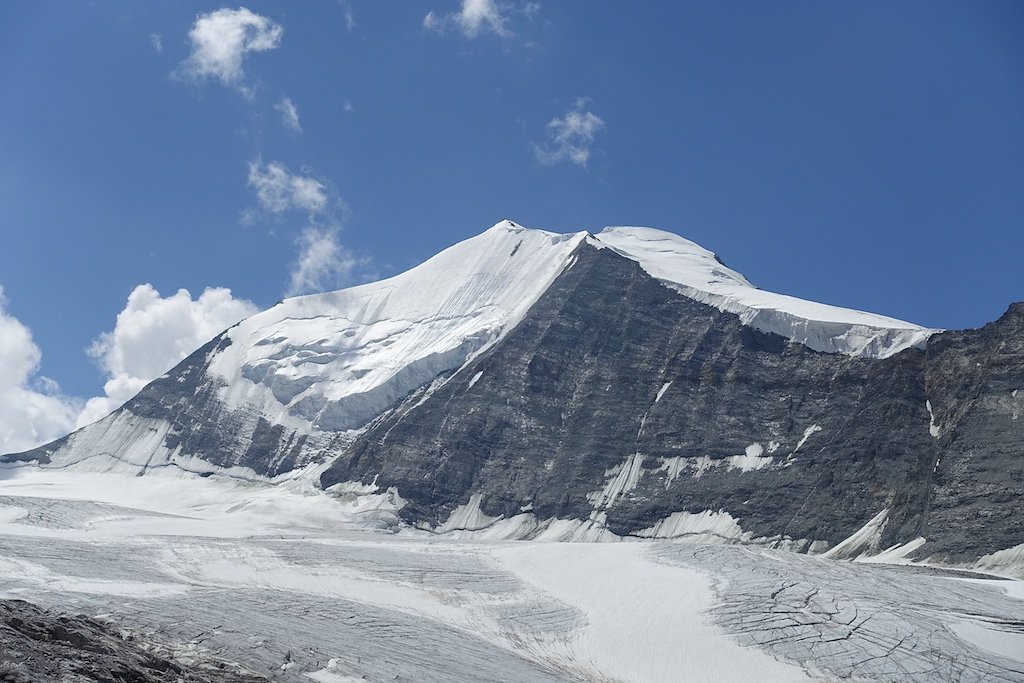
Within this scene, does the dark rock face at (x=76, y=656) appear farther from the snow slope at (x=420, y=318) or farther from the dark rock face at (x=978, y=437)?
the snow slope at (x=420, y=318)

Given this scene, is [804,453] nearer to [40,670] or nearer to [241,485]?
[241,485]

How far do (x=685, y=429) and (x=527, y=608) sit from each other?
60653 mm

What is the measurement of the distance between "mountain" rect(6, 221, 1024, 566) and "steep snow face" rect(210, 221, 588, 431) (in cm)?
46

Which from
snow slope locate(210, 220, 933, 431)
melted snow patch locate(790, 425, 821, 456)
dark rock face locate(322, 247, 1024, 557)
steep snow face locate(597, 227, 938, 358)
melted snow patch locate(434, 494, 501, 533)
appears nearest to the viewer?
dark rock face locate(322, 247, 1024, 557)

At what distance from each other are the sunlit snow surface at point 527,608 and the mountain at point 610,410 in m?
22.2

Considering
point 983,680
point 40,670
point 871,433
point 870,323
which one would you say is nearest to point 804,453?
point 871,433

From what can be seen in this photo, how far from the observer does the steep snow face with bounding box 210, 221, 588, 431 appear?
486 feet

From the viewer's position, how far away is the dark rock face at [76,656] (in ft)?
86.9

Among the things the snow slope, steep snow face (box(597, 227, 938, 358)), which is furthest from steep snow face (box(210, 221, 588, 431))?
steep snow face (box(597, 227, 938, 358))

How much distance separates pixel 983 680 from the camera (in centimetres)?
4575

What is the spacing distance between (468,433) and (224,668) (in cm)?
8783

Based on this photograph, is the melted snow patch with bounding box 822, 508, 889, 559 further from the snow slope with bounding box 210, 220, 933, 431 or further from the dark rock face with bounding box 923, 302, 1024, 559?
the snow slope with bounding box 210, 220, 933, 431

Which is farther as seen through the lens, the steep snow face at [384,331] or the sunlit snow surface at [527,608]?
the steep snow face at [384,331]

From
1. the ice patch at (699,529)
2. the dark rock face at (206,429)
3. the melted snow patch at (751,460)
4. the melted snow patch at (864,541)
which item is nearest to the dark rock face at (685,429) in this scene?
the melted snow patch at (751,460)
